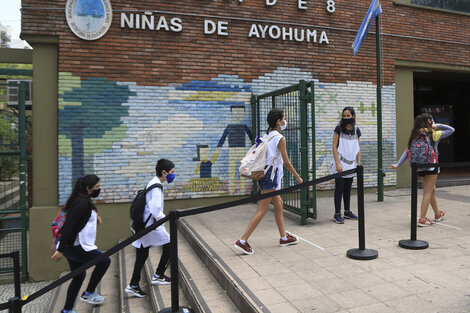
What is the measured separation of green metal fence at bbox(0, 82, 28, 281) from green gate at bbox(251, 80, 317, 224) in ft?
15.5

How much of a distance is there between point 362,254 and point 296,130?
9.77 feet

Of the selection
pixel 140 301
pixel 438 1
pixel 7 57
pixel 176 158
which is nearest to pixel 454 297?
pixel 140 301

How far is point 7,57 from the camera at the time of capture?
7.40 m

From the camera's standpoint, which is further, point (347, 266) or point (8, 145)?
point (8, 145)

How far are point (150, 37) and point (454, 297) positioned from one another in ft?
22.4

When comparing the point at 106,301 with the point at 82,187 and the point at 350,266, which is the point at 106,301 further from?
the point at 350,266

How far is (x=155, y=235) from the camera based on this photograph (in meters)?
4.25

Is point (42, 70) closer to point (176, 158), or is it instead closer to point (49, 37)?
point (49, 37)

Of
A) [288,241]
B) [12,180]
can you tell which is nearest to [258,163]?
[288,241]

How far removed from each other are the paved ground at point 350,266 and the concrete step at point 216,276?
6 centimetres

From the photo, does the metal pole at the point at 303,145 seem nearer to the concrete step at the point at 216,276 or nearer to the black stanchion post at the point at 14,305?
the concrete step at the point at 216,276

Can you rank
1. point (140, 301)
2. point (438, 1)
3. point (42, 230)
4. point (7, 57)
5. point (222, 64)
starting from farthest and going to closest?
point (438, 1)
point (222, 64)
point (7, 57)
point (42, 230)
point (140, 301)

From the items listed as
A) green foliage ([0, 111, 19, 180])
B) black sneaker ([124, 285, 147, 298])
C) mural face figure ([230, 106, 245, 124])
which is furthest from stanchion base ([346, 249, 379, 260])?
green foliage ([0, 111, 19, 180])

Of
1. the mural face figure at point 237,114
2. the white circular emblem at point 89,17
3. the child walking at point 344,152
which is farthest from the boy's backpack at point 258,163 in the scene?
the white circular emblem at point 89,17
